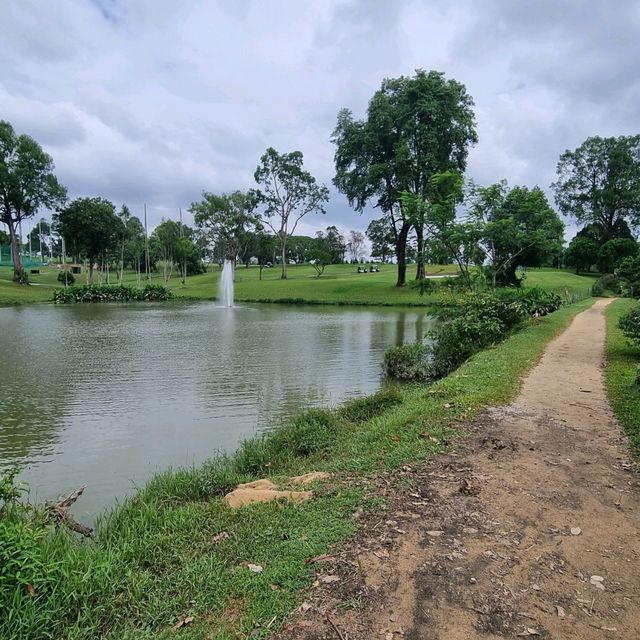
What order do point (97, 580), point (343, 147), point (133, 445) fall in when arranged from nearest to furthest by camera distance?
point (97, 580)
point (133, 445)
point (343, 147)

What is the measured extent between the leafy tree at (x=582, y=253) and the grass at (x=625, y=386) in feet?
151

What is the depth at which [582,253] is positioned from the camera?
53.5m

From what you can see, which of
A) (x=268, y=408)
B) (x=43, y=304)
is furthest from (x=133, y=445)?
(x=43, y=304)

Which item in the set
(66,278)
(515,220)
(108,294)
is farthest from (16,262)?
(515,220)

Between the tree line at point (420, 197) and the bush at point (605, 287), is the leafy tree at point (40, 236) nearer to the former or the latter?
the tree line at point (420, 197)

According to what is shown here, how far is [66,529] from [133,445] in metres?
3.05

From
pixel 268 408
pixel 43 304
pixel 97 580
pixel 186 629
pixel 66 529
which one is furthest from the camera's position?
pixel 43 304

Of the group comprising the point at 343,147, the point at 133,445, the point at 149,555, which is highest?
the point at 343,147

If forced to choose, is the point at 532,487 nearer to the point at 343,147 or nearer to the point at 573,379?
the point at 573,379

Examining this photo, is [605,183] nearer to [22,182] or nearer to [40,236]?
[22,182]

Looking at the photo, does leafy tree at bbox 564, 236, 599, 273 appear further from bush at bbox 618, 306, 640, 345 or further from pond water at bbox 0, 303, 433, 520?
bush at bbox 618, 306, 640, 345

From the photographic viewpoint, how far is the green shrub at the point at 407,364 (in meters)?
11.8

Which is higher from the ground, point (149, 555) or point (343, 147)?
point (343, 147)

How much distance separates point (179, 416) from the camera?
8.57m
